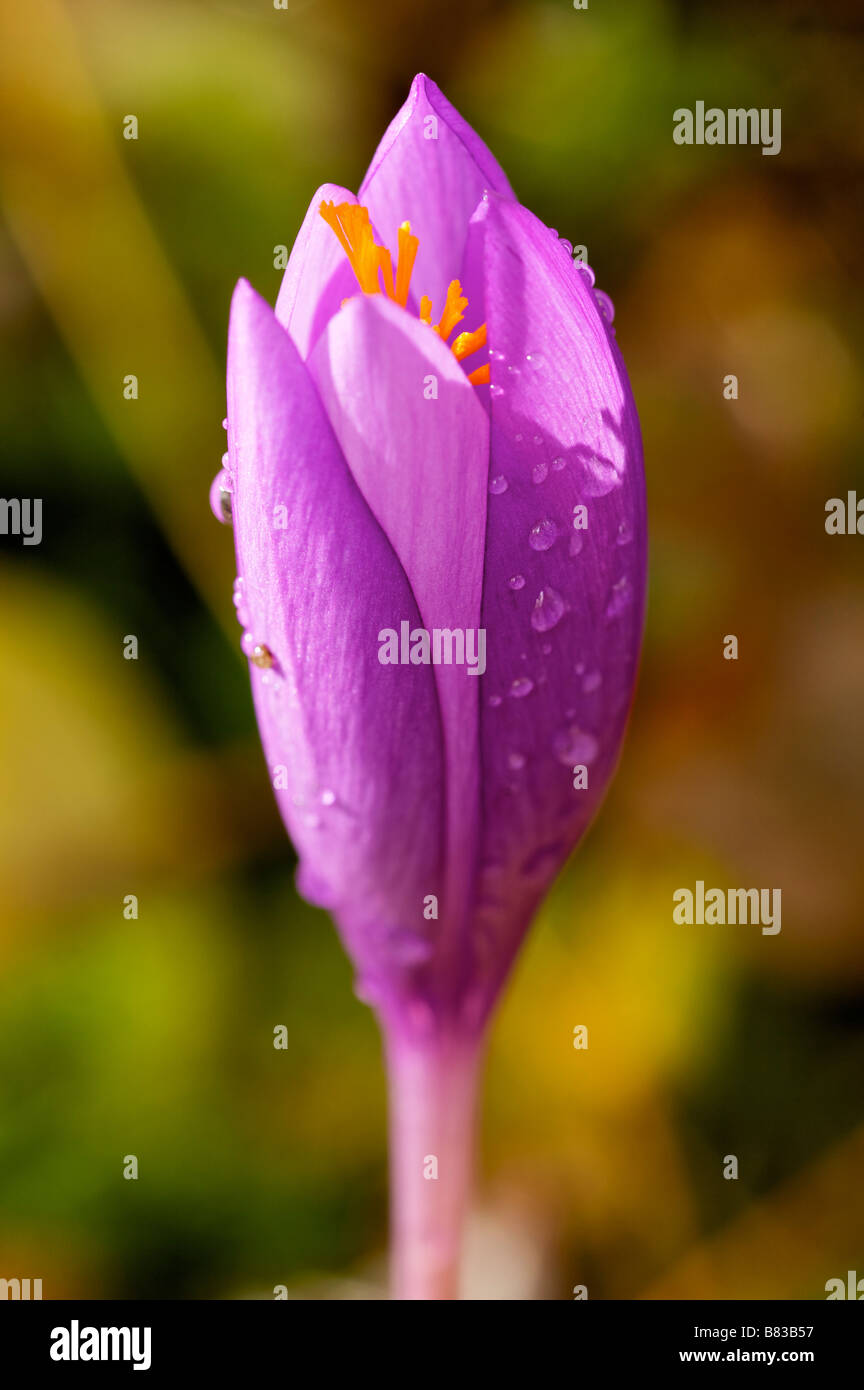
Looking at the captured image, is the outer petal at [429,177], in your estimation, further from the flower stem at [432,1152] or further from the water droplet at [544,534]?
the flower stem at [432,1152]

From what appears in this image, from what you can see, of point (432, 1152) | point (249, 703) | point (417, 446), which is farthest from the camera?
point (249, 703)

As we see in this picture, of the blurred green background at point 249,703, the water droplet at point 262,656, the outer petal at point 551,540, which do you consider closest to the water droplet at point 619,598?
the outer petal at point 551,540

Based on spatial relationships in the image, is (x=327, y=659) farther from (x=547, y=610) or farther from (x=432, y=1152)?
(x=432, y=1152)

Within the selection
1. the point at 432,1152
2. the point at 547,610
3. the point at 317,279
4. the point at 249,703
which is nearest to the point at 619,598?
the point at 547,610

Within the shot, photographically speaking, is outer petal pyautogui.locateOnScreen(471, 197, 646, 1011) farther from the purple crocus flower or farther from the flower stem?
→ the flower stem

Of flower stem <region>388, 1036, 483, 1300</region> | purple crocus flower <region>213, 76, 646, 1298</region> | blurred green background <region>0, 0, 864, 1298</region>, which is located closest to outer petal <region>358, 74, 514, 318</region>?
purple crocus flower <region>213, 76, 646, 1298</region>

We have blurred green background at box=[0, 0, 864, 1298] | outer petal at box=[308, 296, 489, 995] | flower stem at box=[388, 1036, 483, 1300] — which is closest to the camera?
outer petal at box=[308, 296, 489, 995]
